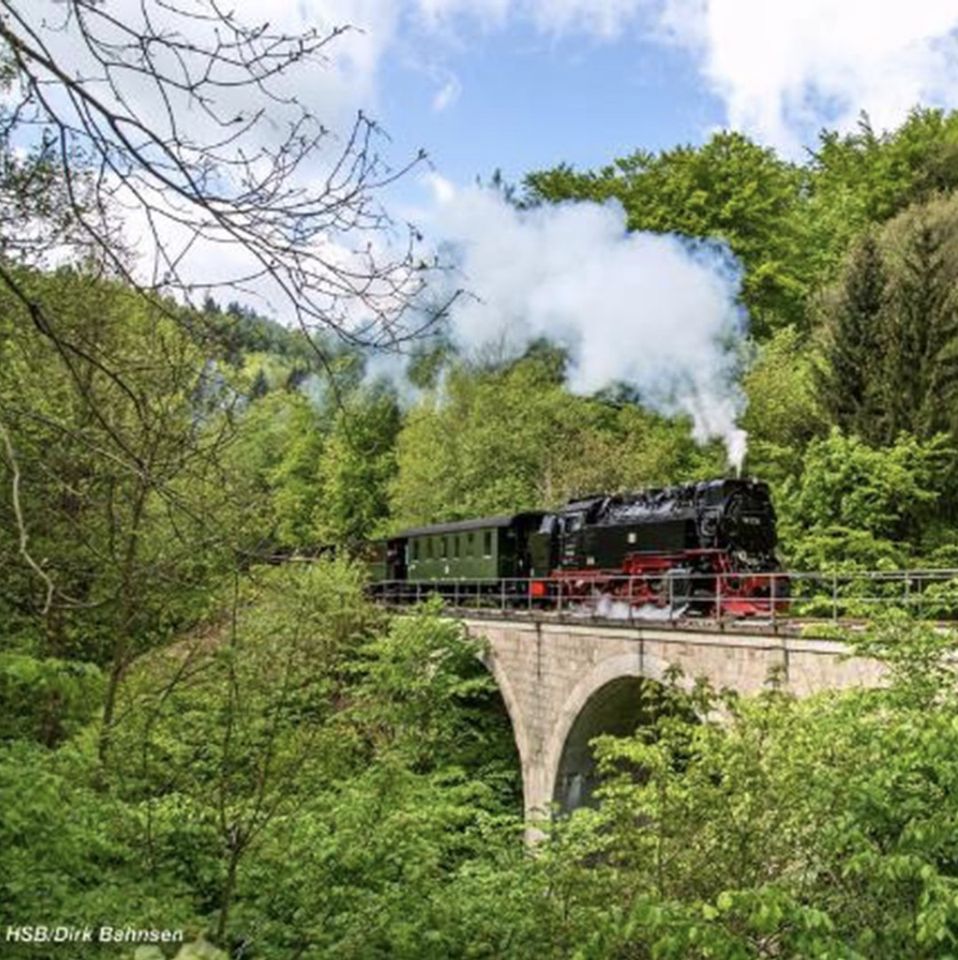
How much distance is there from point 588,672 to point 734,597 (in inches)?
109

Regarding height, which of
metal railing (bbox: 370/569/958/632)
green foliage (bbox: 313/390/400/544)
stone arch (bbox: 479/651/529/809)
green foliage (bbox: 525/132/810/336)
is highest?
green foliage (bbox: 525/132/810/336)

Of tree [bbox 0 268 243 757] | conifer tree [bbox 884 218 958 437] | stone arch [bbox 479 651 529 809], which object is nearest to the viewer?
tree [bbox 0 268 243 757]

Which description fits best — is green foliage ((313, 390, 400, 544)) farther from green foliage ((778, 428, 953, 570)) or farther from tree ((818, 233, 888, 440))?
green foliage ((778, 428, 953, 570))

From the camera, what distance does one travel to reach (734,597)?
13.5 metres

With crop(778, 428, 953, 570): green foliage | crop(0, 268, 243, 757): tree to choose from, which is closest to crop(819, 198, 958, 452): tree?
crop(778, 428, 953, 570): green foliage

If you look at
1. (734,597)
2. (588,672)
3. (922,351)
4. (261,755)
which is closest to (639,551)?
(588,672)

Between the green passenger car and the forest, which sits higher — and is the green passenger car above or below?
above

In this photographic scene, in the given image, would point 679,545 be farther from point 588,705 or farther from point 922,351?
point 922,351

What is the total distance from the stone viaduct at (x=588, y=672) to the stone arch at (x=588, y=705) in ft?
0.05

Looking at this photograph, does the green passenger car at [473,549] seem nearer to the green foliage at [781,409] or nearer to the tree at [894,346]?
the green foliage at [781,409]

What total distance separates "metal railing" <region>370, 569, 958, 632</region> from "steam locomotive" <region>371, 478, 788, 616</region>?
1.8 inches

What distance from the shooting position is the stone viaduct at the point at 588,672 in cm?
1081

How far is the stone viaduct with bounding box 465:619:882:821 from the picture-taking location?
10812 mm

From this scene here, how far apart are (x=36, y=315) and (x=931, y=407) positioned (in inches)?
766
